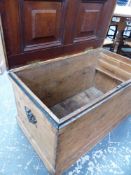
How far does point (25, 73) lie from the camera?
92cm

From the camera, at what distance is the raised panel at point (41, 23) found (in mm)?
756

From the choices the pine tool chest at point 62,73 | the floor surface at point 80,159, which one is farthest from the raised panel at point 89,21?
the floor surface at point 80,159

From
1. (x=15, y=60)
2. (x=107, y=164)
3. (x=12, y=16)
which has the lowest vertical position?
(x=107, y=164)

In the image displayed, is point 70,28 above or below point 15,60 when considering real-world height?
above

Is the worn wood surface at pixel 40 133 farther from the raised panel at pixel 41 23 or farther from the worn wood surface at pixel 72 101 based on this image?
the raised panel at pixel 41 23

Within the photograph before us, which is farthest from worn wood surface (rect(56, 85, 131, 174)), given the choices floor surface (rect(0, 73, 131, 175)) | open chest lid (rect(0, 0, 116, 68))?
open chest lid (rect(0, 0, 116, 68))

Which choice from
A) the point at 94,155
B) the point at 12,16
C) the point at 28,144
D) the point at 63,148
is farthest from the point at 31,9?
the point at 94,155

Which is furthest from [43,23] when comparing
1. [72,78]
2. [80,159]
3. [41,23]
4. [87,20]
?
[80,159]

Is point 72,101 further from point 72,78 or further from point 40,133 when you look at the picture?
point 40,133

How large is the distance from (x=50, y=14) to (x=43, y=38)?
138mm

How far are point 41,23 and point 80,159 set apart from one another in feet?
2.86

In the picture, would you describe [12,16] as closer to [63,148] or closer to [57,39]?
[57,39]

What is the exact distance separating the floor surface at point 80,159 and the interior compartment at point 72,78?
326 millimetres

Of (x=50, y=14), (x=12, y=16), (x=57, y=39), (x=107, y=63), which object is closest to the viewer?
(x=12, y=16)
